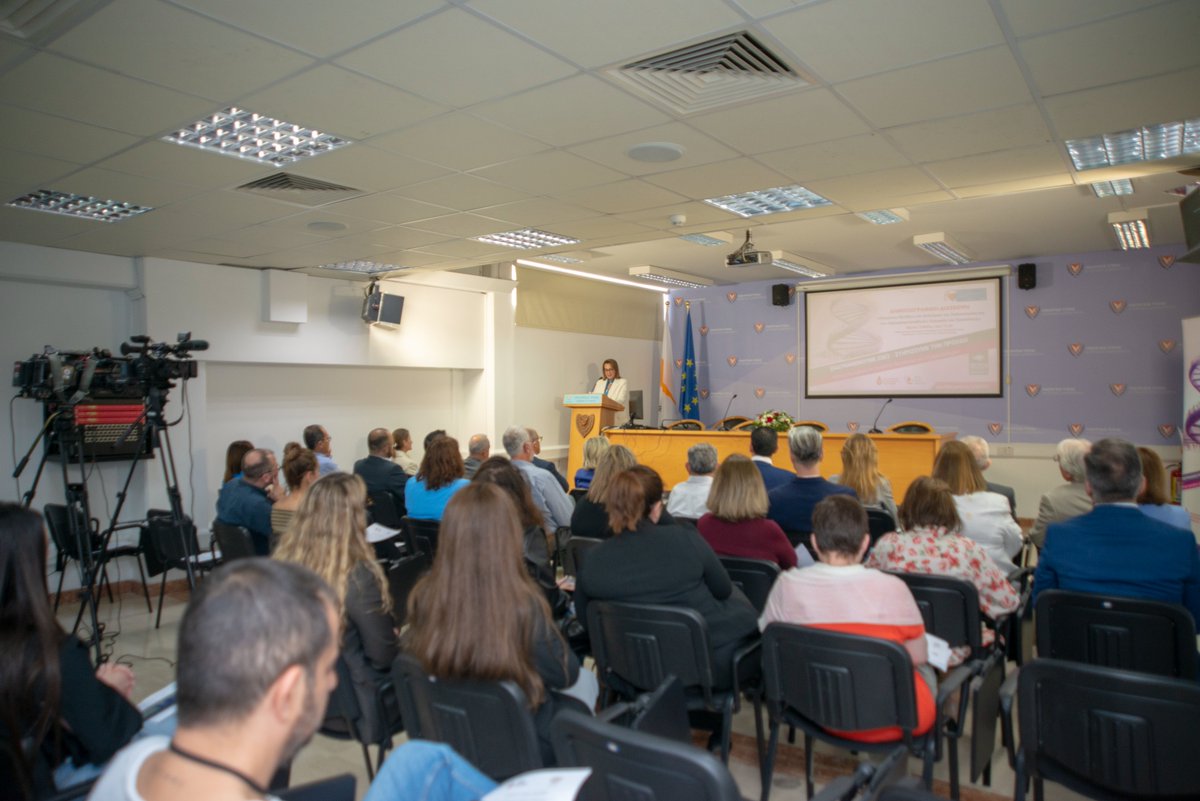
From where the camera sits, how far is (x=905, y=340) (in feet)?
31.9

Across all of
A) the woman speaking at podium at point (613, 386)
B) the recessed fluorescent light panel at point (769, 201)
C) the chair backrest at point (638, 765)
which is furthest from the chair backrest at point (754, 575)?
the woman speaking at podium at point (613, 386)

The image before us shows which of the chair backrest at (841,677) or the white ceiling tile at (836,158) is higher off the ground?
the white ceiling tile at (836,158)

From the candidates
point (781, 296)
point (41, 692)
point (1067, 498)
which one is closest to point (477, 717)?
point (41, 692)

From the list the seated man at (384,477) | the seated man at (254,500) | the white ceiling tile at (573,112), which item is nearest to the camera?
the white ceiling tile at (573,112)

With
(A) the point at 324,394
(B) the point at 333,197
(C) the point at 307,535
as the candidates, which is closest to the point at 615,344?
(A) the point at 324,394

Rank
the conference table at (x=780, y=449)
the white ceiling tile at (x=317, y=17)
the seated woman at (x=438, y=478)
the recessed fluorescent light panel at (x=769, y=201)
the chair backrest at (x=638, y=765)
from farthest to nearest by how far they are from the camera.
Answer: the conference table at (x=780, y=449), the recessed fluorescent light panel at (x=769, y=201), the seated woman at (x=438, y=478), the white ceiling tile at (x=317, y=17), the chair backrest at (x=638, y=765)

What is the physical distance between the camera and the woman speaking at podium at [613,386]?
10.6 metres

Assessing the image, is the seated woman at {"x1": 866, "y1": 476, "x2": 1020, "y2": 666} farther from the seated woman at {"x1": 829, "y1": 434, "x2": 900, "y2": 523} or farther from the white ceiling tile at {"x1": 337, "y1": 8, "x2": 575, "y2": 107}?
the white ceiling tile at {"x1": 337, "y1": 8, "x2": 575, "y2": 107}

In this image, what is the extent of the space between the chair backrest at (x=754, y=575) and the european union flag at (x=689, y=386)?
7.91 m

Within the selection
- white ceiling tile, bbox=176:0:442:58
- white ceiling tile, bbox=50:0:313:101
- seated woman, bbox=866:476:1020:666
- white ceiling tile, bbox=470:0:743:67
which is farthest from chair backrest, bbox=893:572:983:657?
white ceiling tile, bbox=50:0:313:101

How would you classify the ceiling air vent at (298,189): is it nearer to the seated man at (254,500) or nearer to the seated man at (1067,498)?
the seated man at (254,500)

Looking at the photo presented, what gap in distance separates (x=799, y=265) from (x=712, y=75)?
21.5ft

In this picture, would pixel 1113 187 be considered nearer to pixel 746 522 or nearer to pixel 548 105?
pixel 746 522

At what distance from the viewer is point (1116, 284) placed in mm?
8516
